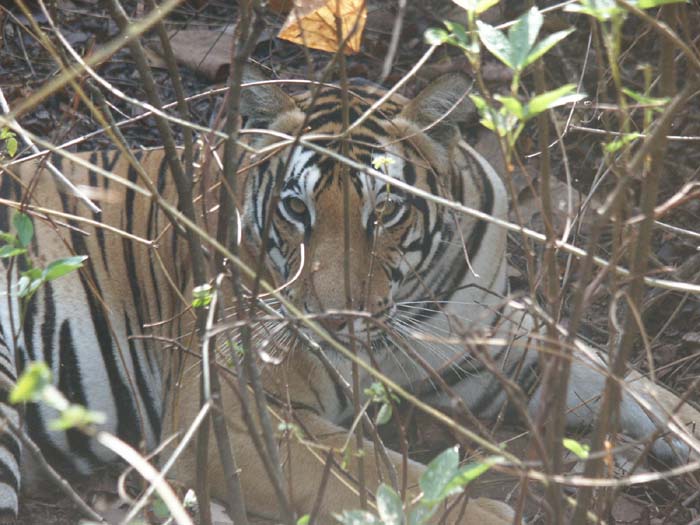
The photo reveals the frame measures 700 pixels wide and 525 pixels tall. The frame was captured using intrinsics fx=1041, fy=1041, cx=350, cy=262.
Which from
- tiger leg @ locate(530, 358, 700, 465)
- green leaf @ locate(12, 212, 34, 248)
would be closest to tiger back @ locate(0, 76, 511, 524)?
Answer: tiger leg @ locate(530, 358, 700, 465)

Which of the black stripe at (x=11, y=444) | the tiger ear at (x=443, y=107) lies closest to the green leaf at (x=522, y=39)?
the tiger ear at (x=443, y=107)

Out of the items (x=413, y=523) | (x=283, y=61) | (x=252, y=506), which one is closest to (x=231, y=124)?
(x=413, y=523)

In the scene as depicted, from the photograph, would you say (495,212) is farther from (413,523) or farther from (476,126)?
(413,523)

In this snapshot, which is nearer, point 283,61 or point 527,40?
point 527,40

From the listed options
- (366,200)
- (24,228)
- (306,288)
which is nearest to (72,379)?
(306,288)

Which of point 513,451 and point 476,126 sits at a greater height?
point 476,126

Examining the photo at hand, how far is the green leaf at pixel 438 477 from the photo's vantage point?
1309 millimetres

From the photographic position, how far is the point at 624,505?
118 inches

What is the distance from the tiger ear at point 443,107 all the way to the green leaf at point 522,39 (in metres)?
1.73

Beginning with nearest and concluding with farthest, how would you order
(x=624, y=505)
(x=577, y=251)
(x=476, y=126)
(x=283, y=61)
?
(x=577, y=251)
(x=624, y=505)
(x=476, y=126)
(x=283, y=61)

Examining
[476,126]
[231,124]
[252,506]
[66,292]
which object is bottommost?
[252,506]

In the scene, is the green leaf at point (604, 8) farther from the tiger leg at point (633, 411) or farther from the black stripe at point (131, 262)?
the black stripe at point (131, 262)

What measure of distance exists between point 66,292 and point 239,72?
217 cm

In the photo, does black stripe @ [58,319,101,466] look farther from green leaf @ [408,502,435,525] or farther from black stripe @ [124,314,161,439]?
green leaf @ [408,502,435,525]
